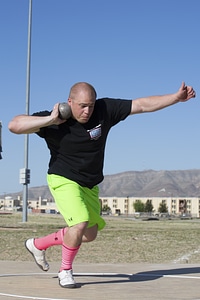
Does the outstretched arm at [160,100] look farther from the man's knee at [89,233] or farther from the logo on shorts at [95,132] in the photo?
the man's knee at [89,233]

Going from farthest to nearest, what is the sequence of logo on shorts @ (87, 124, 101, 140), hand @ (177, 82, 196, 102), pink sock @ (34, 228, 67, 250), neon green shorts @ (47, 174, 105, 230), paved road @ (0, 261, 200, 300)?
pink sock @ (34, 228, 67, 250) → hand @ (177, 82, 196, 102) → logo on shorts @ (87, 124, 101, 140) → neon green shorts @ (47, 174, 105, 230) → paved road @ (0, 261, 200, 300)

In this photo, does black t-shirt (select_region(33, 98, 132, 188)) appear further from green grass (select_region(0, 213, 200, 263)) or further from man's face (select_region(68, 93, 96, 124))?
green grass (select_region(0, 213, 200, 263))

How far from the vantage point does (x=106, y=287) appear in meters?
A: 6.16

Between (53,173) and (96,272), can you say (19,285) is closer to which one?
(53,173)

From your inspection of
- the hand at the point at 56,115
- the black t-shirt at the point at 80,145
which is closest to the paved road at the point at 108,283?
the black t-shirt at the point at 80,145

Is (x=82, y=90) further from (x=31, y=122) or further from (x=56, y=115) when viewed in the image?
(x=31, y=122)

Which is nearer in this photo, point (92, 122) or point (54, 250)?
point (92, 122)

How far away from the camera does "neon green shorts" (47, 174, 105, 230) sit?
19.8ft

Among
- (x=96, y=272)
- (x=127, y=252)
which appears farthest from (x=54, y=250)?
(x=96, y=272)

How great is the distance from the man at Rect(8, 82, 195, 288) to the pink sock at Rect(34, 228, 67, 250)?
26 cm

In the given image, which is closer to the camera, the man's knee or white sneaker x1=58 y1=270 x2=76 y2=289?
white sneaker x1=58 y1=270 x2=76 y2=289

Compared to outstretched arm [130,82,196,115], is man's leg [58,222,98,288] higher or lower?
lower

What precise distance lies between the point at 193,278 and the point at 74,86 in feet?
8.25

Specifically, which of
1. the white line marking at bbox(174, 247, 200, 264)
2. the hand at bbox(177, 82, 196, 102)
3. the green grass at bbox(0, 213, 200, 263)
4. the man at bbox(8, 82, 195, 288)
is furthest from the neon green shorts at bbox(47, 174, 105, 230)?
the white line marking at bbox(174, 247, 200, 264)
